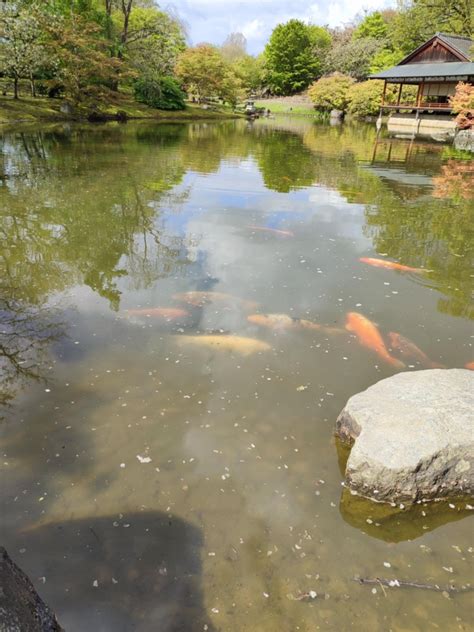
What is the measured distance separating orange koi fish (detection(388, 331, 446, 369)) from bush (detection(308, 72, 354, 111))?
2123 inches

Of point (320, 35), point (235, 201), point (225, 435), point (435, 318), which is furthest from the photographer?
point (320, 35)

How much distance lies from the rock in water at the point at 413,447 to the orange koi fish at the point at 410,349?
1.35 metres

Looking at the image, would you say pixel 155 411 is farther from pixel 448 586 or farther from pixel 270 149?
pixel 270 149

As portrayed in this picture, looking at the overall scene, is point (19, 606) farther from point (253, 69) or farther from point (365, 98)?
point (253, 69)

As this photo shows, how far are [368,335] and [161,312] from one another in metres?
2.90

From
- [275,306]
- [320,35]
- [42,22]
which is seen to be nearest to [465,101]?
[42,22]

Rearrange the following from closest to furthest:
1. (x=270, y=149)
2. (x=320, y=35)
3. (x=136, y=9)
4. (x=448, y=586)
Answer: (x=448, y=586)
(x=270, y=149)
(x=136, y=9)
(x=320, y=35)

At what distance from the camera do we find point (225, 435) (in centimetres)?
424

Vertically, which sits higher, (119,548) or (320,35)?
(320,35)

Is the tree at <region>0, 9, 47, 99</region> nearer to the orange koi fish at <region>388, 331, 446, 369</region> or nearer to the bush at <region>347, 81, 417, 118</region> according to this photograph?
the orange koi fish at <region>388, 331, 446, 369</region>

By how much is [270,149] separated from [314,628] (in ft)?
80.0

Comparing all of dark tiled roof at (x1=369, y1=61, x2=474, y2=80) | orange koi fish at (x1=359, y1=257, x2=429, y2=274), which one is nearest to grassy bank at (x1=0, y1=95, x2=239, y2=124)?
dark tiled roof at (x1=369, y1=61, x2=474, y2=80)

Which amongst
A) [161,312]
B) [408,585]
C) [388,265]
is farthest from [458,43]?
[408,585]

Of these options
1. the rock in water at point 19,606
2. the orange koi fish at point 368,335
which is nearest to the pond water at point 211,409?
the orange koi fish at point 368,335
